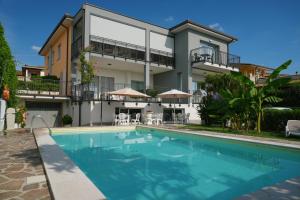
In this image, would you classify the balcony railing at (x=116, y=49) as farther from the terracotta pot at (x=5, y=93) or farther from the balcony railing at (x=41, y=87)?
the terracotta pot at (x=5, y=93)

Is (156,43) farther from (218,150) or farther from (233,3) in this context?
A: (218,150)

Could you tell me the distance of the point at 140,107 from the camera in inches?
727

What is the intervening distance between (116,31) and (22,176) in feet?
56.1

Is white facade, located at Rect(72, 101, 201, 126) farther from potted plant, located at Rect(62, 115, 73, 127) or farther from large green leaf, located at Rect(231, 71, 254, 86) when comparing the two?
large green leaf, located at Rect(231, 71, 254, 86)

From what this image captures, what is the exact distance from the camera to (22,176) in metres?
4.45

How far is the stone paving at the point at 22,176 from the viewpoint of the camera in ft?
11.7

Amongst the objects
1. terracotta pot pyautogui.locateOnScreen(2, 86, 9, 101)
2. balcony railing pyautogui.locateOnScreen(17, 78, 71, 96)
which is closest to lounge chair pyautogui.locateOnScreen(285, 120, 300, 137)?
terracotta pot pyautogui.locateOnScreen(2, 86, 9, 101)

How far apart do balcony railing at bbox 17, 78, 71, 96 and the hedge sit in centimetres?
1572

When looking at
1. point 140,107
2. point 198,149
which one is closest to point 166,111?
point 140,107

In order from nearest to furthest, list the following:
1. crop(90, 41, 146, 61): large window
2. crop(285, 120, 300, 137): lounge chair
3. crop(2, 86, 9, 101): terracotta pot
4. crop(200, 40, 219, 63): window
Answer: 1. crop(285, 120, 300, 137): lounge chair
2. crop(2, 86, 9, 101): terracotta pot
3. crop(90, 41, 146, 61): large window
4. crop(200, 40, 219, 63): window

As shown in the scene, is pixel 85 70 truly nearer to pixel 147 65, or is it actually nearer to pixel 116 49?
pixel 116 49

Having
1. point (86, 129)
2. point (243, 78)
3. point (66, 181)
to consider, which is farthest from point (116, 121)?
point (66, 181)

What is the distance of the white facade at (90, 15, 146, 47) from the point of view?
1848 cm

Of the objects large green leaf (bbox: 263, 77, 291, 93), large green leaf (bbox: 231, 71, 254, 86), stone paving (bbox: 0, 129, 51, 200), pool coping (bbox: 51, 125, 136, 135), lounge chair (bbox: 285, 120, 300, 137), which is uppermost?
large green leaf (bbox: 231, 71, 254, 86)
